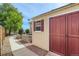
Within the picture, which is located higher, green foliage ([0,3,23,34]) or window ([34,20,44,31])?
green foliage ([0,3,23,34])

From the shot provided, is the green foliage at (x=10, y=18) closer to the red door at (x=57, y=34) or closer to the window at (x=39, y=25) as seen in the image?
the window at (x=39, y=25)

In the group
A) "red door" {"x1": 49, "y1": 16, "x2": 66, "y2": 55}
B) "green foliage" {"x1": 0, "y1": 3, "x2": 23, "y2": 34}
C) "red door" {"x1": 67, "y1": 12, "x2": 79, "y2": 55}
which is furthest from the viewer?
"green foliage" {"x1": 0, "y1": 3, "x2": 23, "y2": 34}

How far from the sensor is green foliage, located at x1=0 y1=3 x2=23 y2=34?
17.3 m

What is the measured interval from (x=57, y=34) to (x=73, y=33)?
5.86 feet

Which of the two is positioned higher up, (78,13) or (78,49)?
(78,13)

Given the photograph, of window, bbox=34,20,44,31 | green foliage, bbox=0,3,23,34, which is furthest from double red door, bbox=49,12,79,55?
green foliage, bbox=0,3,23,34

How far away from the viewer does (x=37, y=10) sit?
14.9 metres

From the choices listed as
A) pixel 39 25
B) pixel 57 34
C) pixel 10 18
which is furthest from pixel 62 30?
pixel 10 18

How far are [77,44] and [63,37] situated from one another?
4.51ft

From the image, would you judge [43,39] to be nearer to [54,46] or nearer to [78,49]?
[54,46]

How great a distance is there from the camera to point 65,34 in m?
8.11

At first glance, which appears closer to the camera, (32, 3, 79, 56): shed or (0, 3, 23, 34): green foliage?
(32, 3, 79, 56): shed

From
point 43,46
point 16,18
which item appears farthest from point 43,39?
point 16,18

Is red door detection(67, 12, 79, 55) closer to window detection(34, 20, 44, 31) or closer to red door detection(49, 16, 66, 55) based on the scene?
red door detection(49, 16, 66, 55)
